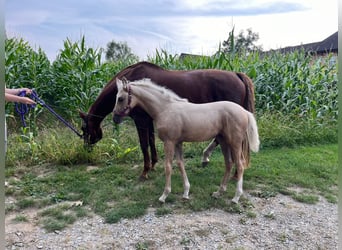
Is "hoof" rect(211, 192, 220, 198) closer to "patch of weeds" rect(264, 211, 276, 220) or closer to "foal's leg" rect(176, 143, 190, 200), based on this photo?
"foal's leg" rect(176, 143, 190, 200)

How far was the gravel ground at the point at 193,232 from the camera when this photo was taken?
288 centimetres

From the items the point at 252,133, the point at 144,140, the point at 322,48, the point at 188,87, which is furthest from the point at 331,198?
the point at 322,48

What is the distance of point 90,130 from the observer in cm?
495

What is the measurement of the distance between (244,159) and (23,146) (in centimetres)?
391

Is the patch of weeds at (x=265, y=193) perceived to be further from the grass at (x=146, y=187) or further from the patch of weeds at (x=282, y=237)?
the patch of weeds at (x=282, y=237)

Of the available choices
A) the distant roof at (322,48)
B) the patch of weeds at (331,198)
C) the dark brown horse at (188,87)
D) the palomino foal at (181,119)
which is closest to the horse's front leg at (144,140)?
the dark brown horse at (188,87)

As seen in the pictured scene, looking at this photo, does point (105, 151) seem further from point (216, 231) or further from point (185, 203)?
point (216, 231)

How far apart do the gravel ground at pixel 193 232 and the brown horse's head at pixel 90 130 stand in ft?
5.69

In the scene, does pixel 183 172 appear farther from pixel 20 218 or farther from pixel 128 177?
pixel 20 218

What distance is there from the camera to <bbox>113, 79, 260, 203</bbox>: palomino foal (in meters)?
3.63

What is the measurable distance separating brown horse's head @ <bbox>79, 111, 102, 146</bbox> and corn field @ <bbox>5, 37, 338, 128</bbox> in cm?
194

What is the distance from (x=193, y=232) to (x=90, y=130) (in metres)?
2.64

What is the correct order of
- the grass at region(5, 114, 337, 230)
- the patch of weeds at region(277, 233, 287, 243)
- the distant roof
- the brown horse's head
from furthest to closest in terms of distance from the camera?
the distant roof < the brown horse's head < the grass at region(5, 114, 337, 230) < the patch of weeds at region(277, 233, 287, 243)

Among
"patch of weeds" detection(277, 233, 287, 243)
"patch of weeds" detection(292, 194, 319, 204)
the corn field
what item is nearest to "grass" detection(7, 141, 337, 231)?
"patch of weeds" detection(292, 194, 319, 204)
